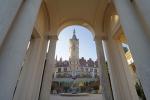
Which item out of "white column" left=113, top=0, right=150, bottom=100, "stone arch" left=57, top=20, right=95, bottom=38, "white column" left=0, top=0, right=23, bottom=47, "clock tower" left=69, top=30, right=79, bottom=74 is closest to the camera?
"white column" left=0, top=0, right=23, bottom=47

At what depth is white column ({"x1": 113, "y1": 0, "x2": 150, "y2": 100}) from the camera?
91.4 inches

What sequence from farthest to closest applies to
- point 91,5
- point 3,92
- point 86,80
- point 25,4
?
point 86,80, point 91,5, point 25,4, point 3,92

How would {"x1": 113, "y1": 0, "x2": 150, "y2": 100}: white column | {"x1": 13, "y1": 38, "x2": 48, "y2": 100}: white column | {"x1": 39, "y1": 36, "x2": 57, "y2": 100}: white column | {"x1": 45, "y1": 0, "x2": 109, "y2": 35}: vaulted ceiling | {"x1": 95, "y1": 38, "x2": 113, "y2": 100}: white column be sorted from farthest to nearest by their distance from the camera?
{"x1": 45, "y1": 0, "x2": 109, "y2": 35}: vaulted ceiling → {"x1": 95, "y1": 38, "x2": 113, "y2": 100}: white column → {"x1": 39, "y1": 36, "x2": 57, "y2": 100}: white column → {"x1": 13, "y1": 38, "x2": 48, "y2": 100}: white column → {"x1": 113, "y1": 0, "x2": 150, "y2": 100}: white column

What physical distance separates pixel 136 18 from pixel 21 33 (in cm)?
284

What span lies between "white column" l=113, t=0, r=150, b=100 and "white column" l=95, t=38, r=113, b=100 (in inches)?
143

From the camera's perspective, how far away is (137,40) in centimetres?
263

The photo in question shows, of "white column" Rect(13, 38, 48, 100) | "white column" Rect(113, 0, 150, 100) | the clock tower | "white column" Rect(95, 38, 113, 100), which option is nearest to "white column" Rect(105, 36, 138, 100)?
"white column" Rect(95, 38, 113, 100)

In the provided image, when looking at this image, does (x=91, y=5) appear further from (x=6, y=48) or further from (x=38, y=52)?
(x=6, y=48)

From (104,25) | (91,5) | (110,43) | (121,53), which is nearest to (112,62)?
(121,53)

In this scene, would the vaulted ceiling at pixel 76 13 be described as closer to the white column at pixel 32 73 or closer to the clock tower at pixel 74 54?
the white column at pixel 32 73

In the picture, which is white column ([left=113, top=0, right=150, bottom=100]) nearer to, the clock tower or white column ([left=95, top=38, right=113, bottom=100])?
white column ([left=95, top=38, right=113, bottom=100])

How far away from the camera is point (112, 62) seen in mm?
6246

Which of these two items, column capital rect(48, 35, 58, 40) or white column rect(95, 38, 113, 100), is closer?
white column rect(95, 38, 113, 100)

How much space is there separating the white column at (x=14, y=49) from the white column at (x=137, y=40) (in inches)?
95.3
